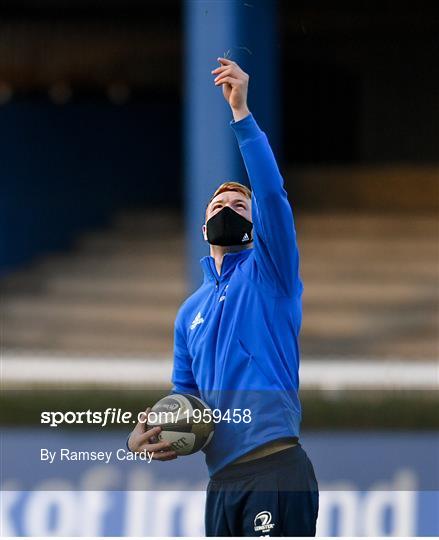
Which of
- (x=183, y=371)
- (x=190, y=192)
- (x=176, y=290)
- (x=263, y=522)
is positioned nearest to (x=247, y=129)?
(x=183, y=371)

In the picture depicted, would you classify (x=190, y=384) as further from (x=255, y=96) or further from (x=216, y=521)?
(x=255, y=96)

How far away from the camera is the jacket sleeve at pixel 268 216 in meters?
2.03

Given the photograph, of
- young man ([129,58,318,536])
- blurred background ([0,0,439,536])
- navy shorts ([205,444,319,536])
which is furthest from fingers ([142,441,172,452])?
blurred background ([0,0,439,536])

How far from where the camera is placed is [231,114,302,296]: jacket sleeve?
6.65 ft

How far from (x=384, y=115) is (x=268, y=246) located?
427 centimetres

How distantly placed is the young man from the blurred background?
0.84 metres

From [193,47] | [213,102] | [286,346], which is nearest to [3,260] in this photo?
[193,47]

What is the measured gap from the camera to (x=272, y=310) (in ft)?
7.03

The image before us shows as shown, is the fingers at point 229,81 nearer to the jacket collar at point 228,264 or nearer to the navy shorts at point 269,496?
the jacket collar at point 228,264

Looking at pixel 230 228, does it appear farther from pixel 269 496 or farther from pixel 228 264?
pixel 269 496

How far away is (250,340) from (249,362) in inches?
1.6

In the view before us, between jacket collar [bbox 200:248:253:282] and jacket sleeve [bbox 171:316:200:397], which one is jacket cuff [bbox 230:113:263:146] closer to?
jacket collar [bbox 200:248:253:282]

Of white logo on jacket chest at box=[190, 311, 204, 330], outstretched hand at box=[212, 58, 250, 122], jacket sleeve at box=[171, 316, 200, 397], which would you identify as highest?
outstretched hand at box=[212, 58, 250, 122]

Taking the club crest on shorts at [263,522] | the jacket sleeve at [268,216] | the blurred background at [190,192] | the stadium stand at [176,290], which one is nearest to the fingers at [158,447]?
the club crest on shorts at [263,522]
